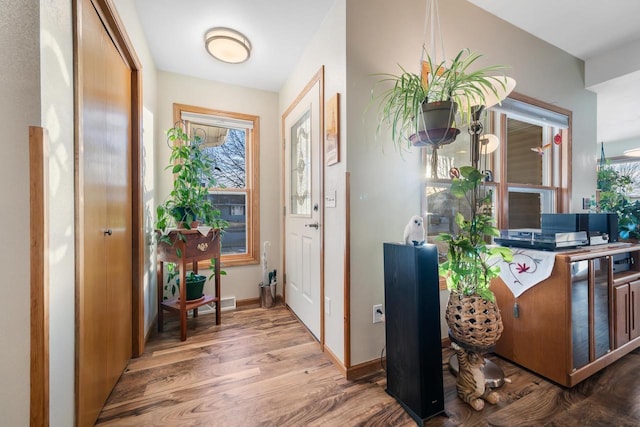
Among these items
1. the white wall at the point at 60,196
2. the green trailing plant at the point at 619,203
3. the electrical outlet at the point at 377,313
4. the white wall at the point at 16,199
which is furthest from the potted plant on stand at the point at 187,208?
the green trailing plant at the point at 619,203

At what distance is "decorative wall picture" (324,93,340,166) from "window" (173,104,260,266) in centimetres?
132

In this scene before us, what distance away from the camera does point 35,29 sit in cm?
80

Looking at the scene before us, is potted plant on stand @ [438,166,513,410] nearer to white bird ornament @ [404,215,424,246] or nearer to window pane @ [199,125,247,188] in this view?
white bird ornament @ [404,215,424,246]

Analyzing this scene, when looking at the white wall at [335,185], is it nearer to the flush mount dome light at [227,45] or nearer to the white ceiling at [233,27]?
the white ceiling at [233,27]

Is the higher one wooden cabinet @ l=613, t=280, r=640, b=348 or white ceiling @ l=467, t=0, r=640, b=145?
white ceiling @ l=467, t=0, r=640, b=145

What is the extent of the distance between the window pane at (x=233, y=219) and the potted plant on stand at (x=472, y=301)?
2159 mm

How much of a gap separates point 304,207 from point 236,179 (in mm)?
1047

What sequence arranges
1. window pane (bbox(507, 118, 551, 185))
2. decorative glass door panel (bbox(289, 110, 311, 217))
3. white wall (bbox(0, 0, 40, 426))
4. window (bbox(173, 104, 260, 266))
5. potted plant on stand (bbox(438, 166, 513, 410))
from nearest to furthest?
1. white wall (bbox(0, 0, 40, 426))
2. potted plant on stand (bbox(438, 166, 513, 410))
3. decorative glass door panel (bbox(289, 110, 311, 217))
4. window pane (bbox(507, 118, 551, 185))
5. window (bbox(173, 104, 260, 266))

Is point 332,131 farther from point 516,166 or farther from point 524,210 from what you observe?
point 524,210

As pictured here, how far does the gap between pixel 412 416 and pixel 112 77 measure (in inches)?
98.2

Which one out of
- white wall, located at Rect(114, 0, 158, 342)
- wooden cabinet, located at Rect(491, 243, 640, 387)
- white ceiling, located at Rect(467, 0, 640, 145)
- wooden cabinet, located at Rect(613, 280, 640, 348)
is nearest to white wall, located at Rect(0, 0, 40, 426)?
white wall, located at Rect(114, 0, 158, 342)

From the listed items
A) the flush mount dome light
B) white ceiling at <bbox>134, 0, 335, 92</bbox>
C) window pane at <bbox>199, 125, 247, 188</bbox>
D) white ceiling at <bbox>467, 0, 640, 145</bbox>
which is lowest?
window pane at <bbox>199, 125, 247, 188</bbox>

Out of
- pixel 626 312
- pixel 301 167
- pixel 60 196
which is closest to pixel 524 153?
pixel 626 312

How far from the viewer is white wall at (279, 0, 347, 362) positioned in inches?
63.6
